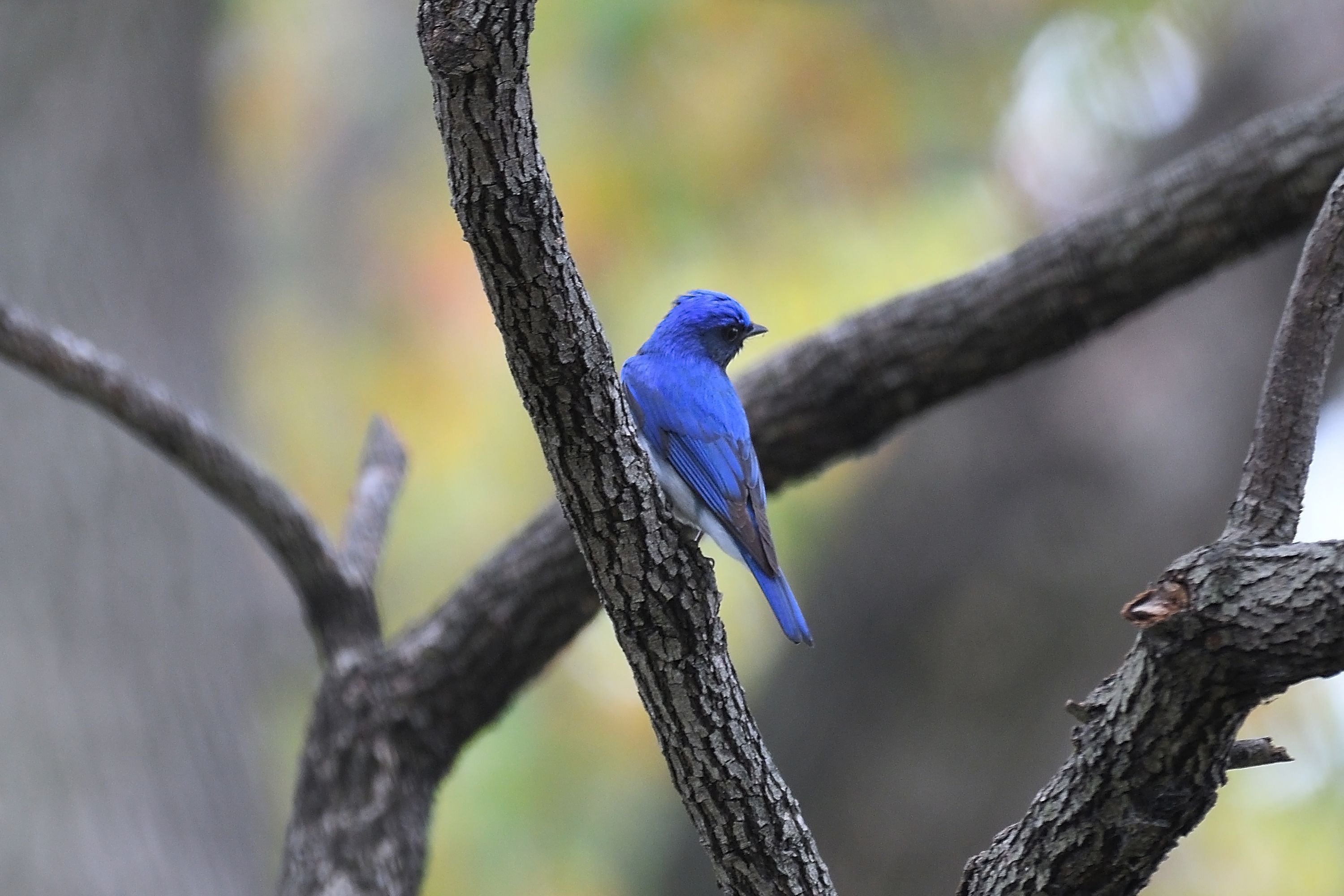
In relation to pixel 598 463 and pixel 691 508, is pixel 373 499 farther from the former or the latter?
pixel 598 463

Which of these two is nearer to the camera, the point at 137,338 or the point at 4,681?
the point at 4,681

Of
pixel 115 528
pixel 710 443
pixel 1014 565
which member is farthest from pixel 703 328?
pixel 1014 565

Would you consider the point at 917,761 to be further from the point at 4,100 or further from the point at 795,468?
Result: the point at 4,100

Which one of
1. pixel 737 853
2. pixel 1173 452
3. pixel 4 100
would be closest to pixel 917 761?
pixel 1173 452

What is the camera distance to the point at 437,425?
10.9 m

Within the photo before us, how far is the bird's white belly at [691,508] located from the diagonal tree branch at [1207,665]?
1293 mm

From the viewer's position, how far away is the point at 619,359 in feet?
33.3

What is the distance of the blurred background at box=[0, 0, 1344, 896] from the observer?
5.31 meters

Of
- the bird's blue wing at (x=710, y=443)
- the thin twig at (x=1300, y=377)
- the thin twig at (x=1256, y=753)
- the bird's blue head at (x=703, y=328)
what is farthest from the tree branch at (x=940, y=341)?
the thin twig at (x=1256, y=753)

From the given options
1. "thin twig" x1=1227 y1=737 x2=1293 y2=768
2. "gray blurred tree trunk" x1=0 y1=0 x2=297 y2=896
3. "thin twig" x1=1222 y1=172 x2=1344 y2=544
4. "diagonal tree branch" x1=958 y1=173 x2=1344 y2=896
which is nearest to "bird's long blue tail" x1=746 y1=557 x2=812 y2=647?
"diagonal tree branch" x1=958 y1=173 x2=1344 y2=896

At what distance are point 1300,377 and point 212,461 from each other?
130 inches

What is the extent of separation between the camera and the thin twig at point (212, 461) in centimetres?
409

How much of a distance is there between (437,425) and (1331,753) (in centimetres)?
715

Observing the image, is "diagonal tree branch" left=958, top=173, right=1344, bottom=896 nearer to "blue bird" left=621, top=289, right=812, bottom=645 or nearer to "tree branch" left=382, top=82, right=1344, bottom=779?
"blue bird" left=621, top=289, right=812, bottom=645
